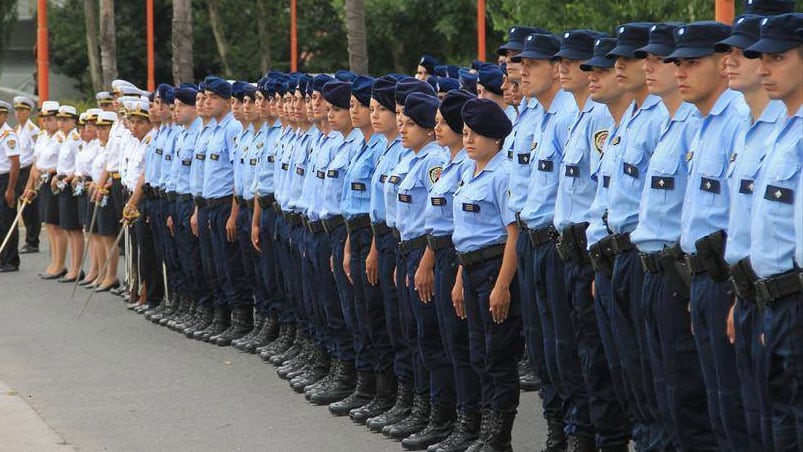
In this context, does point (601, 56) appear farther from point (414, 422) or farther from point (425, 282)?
point (414, 422)

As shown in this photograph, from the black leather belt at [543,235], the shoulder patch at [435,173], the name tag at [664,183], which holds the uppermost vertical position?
the shoulder patch at [435,173]

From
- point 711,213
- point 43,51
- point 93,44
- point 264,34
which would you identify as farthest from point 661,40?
point 264,34

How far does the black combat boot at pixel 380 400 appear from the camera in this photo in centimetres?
937

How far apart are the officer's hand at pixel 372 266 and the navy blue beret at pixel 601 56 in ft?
7.98

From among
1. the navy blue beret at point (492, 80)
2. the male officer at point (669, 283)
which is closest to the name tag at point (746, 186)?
the male officer at point (669, 283)

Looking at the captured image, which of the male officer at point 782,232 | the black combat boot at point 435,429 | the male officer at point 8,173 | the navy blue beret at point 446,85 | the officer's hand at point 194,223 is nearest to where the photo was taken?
the male officer at point 782,232

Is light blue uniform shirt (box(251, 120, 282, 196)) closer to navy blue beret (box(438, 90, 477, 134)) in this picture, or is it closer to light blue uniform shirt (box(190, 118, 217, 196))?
light blue uniform shirt (box(190, 118, 217, 196))

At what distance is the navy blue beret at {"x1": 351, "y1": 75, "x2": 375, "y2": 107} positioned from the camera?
31.5 feet

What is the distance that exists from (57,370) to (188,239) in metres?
2.36

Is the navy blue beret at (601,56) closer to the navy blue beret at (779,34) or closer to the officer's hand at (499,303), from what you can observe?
the officer's hand at (499,303)

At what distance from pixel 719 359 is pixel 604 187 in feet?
4.28

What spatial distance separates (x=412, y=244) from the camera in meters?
8.66

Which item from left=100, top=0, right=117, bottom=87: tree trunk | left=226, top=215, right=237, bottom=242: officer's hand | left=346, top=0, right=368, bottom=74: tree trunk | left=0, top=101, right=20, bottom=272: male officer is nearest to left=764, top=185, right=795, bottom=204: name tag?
left=226, top=215, right=237, bottom=242: officer's hand

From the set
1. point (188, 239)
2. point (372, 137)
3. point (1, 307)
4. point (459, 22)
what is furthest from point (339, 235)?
point (459, 22)
